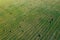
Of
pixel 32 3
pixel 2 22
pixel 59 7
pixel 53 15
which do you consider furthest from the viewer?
pixel 32 3

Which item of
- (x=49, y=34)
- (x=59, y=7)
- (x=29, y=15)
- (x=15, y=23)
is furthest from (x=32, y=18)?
(x=59, y=7)

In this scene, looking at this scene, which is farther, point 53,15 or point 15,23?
point 53,15

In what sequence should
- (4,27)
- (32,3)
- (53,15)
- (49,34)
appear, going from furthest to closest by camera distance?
(32,3) → (53,15) → (4,27) → (49,34)

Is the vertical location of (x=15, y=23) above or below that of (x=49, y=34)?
above

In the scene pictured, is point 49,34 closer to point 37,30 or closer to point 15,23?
point 37,30

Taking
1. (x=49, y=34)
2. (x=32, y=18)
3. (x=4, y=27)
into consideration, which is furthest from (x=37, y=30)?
(x=4, y=27)

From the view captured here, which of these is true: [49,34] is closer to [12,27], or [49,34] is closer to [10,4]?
[12,27]
